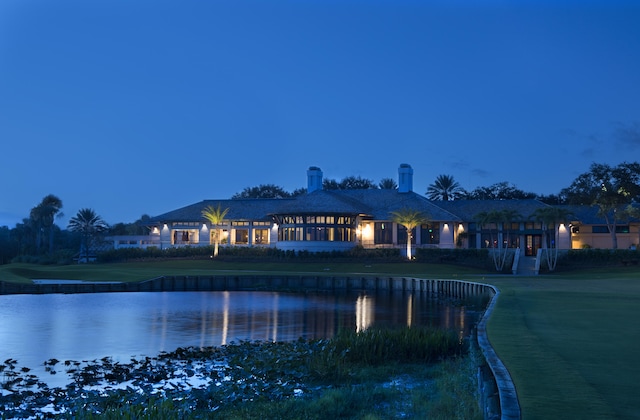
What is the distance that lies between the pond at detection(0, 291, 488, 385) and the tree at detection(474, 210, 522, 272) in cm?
1703

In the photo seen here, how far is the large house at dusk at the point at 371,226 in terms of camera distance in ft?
241

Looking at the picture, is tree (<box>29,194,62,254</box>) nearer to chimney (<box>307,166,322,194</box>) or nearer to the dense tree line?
the dense tree line

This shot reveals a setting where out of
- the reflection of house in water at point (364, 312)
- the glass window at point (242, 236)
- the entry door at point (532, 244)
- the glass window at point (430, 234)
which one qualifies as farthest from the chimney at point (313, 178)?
the reflection of house in water at point (364, 312)

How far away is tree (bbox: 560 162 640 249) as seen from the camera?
6925 cm

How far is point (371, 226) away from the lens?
253 feet

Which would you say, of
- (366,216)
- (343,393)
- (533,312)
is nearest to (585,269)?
(366,216)

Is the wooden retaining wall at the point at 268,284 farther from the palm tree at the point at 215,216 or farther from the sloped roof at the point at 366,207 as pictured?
the palm tree at the point at 215,216

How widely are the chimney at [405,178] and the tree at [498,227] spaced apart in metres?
11.7

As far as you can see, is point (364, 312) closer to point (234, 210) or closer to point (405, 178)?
point (405, 178)

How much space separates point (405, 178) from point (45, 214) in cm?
4920

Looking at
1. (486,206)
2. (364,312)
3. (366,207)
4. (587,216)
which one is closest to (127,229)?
(366,207)

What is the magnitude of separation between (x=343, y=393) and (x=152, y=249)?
213 feet

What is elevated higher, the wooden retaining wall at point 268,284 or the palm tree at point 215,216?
the palm tree at point 215,216

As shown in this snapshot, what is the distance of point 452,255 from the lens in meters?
66.9
